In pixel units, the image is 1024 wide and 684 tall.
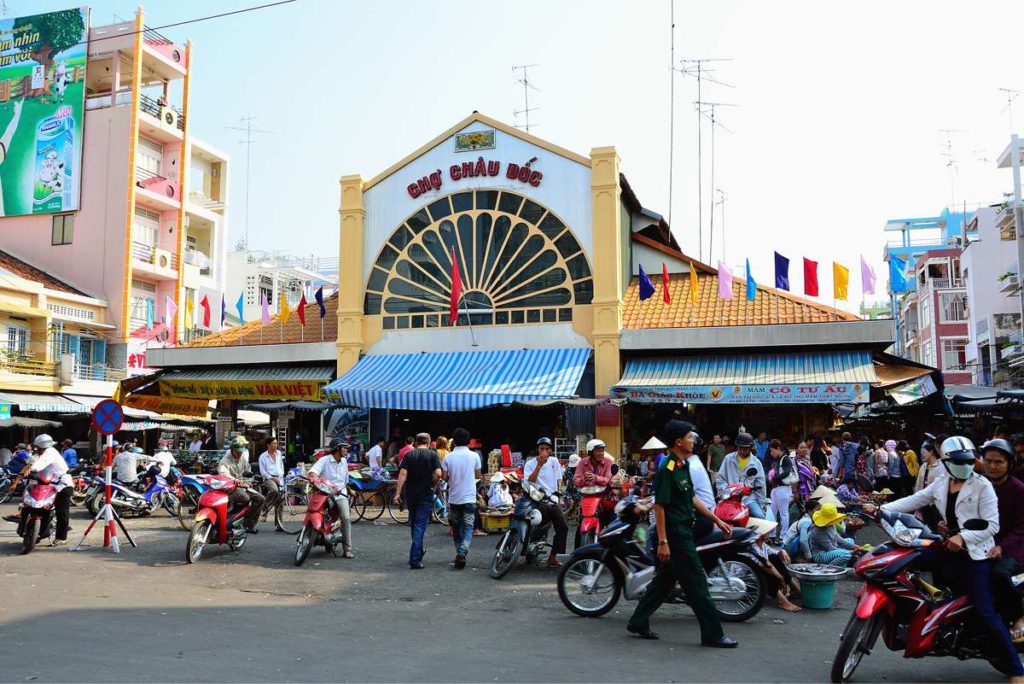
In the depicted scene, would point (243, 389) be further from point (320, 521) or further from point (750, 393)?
point (750, 393)

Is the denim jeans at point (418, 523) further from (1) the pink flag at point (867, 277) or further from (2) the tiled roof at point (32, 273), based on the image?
(2) the tiled roof at point (32, 273)

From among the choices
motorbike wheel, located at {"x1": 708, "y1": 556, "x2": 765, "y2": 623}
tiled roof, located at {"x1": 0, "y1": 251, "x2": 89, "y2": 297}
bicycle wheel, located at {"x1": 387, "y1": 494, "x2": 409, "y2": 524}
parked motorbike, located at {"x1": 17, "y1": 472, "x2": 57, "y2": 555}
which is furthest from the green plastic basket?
tiled roof, located at {"x1": 0, "y1": 251, "x2": 89, "y2": 297}

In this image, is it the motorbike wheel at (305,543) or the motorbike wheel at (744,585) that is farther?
the motorbike wheel at (305,543)

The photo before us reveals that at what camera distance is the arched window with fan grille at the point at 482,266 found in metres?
21.7

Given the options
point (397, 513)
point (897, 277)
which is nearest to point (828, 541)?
point (397, 513)

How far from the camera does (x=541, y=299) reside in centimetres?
2170

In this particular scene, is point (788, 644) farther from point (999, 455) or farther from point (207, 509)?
point (207, 509)

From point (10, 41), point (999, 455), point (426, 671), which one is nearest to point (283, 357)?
point (426, 671)

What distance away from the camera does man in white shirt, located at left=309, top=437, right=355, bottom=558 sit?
37.6 feet

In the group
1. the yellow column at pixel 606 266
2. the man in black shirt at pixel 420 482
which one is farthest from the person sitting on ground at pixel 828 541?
the yellow column at pixel 606 266

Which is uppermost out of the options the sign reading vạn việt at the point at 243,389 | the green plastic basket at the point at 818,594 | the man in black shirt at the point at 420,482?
the sign reading vạn việt at the point at 243,389

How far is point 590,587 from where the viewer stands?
777cm

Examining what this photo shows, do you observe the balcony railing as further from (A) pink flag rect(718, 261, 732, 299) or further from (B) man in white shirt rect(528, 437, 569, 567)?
(B) man in white shirt rect(528, 437, 569, 567)

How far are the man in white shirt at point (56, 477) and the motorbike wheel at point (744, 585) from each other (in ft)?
29.7
